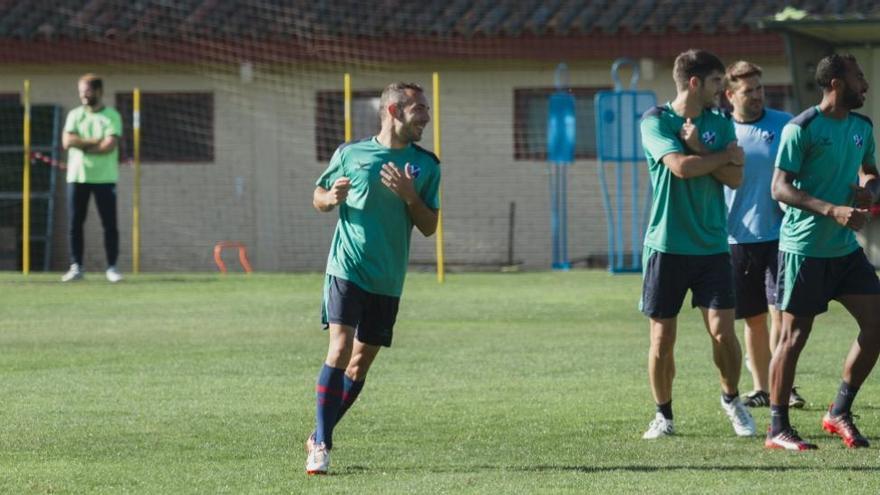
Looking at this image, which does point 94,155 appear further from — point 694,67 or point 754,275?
point 694,67

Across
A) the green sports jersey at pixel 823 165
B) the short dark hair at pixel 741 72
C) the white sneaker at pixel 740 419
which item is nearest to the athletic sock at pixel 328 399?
the white sneaker at pixel 740 419

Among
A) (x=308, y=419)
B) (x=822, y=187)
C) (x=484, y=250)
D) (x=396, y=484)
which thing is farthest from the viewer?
(x=484, y=250)

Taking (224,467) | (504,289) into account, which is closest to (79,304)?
(504,289)

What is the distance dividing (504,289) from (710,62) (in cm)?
1104

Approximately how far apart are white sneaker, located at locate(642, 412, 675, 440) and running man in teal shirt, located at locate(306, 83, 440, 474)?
1.78 m

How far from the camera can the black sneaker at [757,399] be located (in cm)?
1165

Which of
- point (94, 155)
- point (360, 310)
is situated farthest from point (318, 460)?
point (94, 155)

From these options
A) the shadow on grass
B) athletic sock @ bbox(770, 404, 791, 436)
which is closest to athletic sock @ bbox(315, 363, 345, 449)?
the shadow on grass

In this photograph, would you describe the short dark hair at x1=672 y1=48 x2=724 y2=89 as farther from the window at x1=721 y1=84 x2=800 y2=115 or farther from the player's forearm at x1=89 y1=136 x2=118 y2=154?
the window at x1=721 y1=84 x2=800 y2=115

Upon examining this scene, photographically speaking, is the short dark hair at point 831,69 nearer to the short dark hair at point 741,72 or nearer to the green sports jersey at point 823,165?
the green sports jersey at point 823,165

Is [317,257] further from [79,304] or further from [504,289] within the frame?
[79,304]

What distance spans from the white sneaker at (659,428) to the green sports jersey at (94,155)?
1209 cm

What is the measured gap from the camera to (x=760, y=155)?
1166 centimetres

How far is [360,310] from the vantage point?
359 inches
